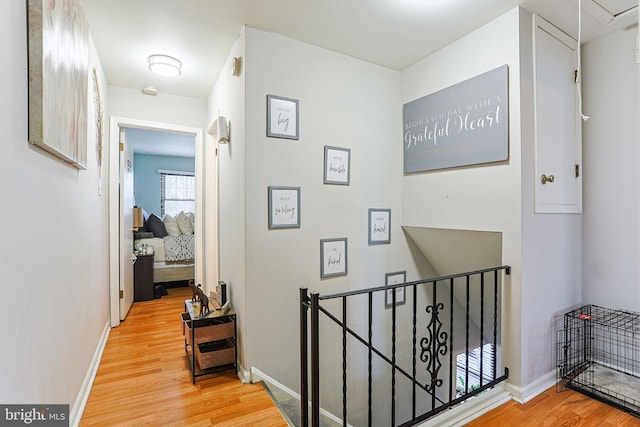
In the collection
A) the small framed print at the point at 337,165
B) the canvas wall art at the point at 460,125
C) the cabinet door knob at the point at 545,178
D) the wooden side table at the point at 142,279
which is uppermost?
the canvas wall art at the point at 460,125

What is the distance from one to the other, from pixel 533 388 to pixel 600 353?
0.80 meters

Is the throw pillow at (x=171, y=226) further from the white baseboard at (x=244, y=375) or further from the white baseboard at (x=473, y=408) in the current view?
the white baseboard at (x=473, y=408)

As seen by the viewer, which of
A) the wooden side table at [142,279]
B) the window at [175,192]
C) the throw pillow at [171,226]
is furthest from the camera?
the window at [175,192]

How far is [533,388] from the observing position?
80.3 inches

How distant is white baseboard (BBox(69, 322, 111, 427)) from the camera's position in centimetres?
171

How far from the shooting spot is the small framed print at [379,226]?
269 cm

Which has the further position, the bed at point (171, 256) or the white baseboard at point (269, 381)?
the bed at point (171, 256)

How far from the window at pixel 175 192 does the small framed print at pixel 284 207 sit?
5.55 meters

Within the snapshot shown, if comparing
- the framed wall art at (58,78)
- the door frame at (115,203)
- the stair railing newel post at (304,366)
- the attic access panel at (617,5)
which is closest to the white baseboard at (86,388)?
the door frame at (115,203)

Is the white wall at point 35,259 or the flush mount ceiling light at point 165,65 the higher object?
the flush mount ceiling light at point 165,65

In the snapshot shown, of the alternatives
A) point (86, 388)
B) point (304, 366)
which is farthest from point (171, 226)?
point (304, 366)

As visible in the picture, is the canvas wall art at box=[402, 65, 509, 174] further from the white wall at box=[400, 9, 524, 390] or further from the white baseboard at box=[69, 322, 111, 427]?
the white baseboard at box=[69, 322, 111, 427]

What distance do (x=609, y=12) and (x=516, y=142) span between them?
3.53 ft

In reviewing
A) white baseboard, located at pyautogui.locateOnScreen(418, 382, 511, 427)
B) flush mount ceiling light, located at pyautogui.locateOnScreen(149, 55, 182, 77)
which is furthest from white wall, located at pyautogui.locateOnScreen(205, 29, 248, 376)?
white baseboard, located at pyautogui.locateOnScreen(418, 382, 511, 427)
